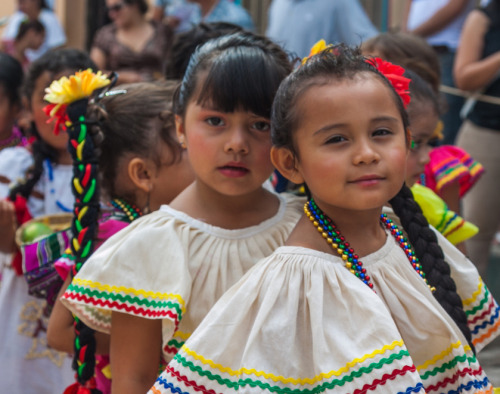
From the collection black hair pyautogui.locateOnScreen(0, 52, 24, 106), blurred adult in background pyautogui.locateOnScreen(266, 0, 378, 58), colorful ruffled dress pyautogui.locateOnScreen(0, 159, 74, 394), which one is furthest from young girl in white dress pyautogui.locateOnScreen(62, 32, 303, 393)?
blurred adult in background pyautogui.locateOnScreen(266, 0, 378, 58)

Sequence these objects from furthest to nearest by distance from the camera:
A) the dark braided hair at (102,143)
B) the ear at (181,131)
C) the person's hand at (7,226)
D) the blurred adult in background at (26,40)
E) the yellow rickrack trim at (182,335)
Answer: the blurred adult in background at (26,40), the person's hand at (7,226), the dark braided hair at (102,143), the ear at (181,131), the yellow rickrack trim at (182,335)

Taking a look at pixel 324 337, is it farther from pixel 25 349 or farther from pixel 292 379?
pixel 25 349

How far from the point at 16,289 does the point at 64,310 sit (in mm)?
964

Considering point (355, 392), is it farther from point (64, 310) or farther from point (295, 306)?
point (64, 310)

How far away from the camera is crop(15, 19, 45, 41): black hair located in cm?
752

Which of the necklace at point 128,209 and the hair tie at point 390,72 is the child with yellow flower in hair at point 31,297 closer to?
the necklace at point 128,209

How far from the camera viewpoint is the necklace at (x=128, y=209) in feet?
8.53

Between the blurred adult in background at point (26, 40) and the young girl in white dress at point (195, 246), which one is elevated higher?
the young girl in white dress at point (195, 246)

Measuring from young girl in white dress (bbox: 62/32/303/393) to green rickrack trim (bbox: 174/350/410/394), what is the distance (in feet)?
0.87

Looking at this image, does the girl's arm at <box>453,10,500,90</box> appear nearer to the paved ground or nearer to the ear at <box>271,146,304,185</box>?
the paved ground

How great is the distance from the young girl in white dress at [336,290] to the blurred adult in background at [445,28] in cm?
315

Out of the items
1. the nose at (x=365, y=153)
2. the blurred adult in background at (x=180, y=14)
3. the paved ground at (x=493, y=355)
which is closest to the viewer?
the nose at (x=365, y=153)

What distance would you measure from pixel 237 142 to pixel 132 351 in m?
0.65

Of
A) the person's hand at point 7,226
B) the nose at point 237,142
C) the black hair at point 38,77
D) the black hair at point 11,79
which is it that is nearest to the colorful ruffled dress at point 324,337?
the nose at point 237,142
